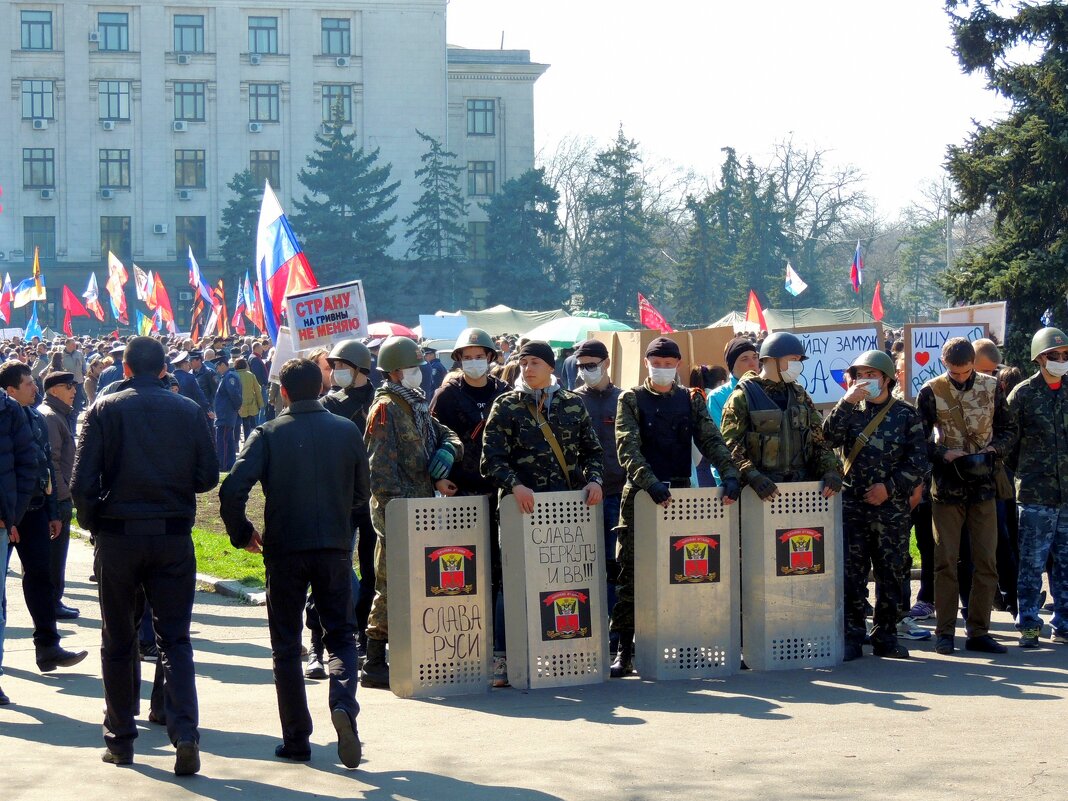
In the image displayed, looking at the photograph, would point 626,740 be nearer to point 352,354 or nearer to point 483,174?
point 352,354

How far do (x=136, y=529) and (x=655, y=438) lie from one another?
3.39 m

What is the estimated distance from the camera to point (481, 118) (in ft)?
279

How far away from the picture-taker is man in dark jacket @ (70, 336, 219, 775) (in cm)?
687

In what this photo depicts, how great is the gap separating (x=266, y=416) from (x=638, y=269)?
4675 centimetres

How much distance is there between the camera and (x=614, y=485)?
401 inches

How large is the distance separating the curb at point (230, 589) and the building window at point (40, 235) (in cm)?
6808

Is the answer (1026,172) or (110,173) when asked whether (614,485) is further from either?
(110,173)

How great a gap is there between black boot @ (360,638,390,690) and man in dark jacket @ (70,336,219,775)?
1890 mm

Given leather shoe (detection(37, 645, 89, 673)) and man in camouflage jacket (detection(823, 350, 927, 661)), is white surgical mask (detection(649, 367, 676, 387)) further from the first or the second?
leather shoe (detection(37, 645, 89, 673))

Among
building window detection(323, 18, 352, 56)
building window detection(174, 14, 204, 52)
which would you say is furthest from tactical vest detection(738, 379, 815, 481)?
building window detection(323, 18, 352, 56)

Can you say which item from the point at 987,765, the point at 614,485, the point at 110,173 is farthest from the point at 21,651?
the point at 110,173

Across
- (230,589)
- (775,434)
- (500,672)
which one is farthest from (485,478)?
(230,589)

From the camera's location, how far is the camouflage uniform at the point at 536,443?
8.71m

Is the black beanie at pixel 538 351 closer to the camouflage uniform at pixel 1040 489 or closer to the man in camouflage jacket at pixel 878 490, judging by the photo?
the man in camouflage jacket at pixel 878 490
